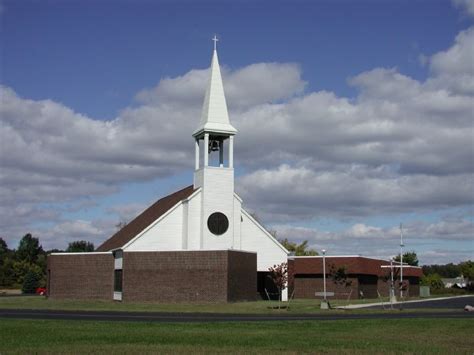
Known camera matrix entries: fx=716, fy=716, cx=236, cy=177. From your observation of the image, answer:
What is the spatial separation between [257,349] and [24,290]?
7757cm

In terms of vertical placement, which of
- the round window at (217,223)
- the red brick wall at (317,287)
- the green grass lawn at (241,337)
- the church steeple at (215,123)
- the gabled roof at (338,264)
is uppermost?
the church steeple at (215,123)

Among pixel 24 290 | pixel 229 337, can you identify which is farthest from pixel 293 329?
pixel 24 290

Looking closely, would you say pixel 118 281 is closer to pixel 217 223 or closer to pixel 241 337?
pixel 217 223

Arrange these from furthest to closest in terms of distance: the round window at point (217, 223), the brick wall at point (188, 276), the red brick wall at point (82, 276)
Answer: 1. the red brick wall at point (82, 276)
2. the round window at point (217, 223)
3. the brick wall at point (188, 276)

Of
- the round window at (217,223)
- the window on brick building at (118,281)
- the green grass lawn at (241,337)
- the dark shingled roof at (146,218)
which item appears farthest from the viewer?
the dark shingled roof at (146,218)

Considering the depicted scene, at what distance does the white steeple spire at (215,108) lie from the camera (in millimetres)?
55812

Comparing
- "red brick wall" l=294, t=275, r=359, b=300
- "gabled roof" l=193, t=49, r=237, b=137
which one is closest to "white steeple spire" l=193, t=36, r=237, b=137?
"gabled roof" l=193, t=49, r=237, b=137

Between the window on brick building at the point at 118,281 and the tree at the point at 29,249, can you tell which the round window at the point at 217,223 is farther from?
the tree at the point at 29,249

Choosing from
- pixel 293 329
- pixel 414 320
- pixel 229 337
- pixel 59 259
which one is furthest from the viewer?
pixel 59 259

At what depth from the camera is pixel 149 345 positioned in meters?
18.9

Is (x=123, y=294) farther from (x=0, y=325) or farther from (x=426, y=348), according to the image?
(x=426, y=348)

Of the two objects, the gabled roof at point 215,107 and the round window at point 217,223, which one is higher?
the gabled roof at point 215,107

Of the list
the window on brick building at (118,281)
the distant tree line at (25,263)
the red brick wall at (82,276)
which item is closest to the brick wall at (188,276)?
the window on brick building at (118,281)

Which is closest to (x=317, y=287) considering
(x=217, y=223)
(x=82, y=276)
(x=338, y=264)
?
(x=338, y=264)
